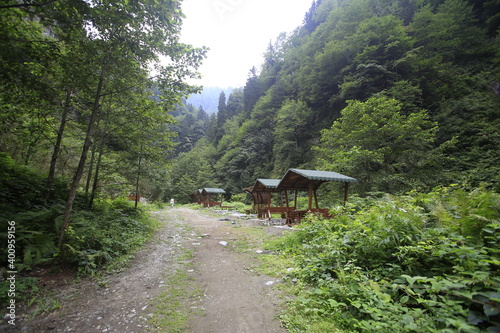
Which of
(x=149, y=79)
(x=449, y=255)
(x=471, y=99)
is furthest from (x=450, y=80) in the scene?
(x=149, y=79)

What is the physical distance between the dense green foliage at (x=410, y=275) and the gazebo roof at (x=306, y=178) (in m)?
5.45

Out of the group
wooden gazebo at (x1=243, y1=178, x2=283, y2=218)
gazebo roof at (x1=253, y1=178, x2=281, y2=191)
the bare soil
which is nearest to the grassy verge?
the bare soil

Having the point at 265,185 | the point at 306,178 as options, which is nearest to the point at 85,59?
the point at 306,178

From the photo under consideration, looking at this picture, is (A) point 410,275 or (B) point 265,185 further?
(B) point 265,185

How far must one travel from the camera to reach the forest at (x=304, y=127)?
11.8 feet

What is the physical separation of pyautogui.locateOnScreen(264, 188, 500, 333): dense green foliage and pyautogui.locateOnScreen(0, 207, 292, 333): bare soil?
62 cm

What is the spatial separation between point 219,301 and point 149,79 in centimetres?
597

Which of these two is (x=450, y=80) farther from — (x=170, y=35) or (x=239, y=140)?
(x=239, y=140)

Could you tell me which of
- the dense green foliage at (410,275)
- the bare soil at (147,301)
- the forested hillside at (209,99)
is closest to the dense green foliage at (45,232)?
the bare soil at (147,301)

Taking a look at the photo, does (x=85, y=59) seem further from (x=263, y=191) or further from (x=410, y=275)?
(x=263, y=191)

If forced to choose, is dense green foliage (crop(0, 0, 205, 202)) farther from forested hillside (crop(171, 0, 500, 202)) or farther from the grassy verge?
forested hillside (crop(171, 0, 500, 202))

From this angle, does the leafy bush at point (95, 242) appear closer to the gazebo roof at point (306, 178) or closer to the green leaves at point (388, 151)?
the gazebo roof at point (306, 178)

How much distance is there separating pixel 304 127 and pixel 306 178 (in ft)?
68.6

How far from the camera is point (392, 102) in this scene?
514 inches
